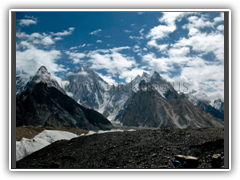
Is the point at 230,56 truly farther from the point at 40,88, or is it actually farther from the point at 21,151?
the point at 40,88

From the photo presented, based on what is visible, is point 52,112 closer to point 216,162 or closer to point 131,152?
point 131,152

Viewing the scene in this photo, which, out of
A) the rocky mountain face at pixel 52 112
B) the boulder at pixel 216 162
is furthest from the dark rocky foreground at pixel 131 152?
the rocky mountain face at pixel 52 112

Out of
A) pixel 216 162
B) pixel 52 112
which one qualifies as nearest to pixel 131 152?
pixel 216 162

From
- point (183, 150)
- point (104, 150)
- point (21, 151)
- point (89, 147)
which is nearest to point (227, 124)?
point (183, 150)

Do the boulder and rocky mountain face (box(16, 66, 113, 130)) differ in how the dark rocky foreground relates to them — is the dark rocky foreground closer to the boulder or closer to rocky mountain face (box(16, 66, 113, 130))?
the boulder

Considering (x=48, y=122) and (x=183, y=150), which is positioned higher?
(x=183, y=150)

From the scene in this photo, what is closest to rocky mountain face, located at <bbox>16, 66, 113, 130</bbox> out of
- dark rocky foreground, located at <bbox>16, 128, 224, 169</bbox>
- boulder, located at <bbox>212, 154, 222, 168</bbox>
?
dark rocky foreground, located at <bbox>16, 128, 224, 169</bbox>
